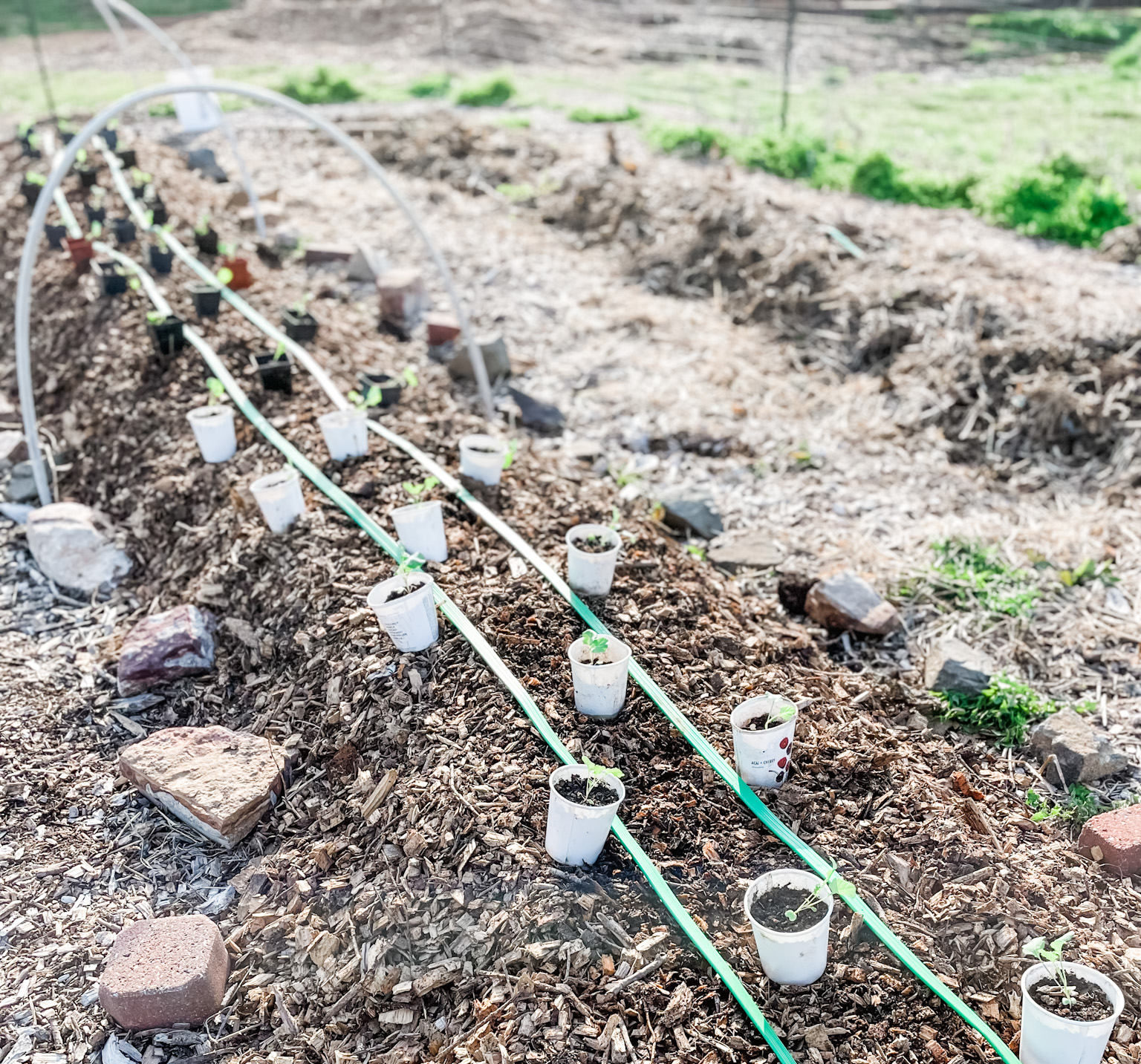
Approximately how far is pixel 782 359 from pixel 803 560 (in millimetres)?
2331

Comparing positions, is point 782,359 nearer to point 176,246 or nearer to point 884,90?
point 176,246

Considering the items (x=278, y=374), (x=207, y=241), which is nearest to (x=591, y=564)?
(x=278, y=374)

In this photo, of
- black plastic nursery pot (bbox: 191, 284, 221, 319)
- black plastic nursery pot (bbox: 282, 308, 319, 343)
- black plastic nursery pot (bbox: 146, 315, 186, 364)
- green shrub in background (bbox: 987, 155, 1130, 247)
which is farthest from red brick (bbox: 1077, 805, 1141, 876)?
green shrub in background (bbox: 987, 155, 1130, 247)

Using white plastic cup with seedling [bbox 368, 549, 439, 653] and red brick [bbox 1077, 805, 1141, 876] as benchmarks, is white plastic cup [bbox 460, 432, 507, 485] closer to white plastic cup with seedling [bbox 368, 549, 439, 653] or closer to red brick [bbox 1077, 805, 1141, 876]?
white plastic cup with seedling [bbox 368, 549, 439, 653]

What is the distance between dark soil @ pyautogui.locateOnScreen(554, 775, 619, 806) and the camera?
2535 millimetres

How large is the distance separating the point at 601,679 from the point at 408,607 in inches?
27.6

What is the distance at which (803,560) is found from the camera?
4.29 metres

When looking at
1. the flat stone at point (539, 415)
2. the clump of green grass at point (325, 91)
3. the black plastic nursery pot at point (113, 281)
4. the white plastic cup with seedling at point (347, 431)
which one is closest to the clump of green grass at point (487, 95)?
the clump of green grass at point (325, 91)

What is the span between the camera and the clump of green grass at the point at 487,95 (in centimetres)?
1252

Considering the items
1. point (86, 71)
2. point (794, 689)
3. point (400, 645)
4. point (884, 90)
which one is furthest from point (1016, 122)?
point (86, 71)

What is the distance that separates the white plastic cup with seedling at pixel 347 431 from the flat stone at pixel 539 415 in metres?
1.30

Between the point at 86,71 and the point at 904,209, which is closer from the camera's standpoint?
the point at 904,209

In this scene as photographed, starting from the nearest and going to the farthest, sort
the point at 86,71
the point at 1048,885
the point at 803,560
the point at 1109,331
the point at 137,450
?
the point at 1048,885 → the point at 803,560 → the point at 137,450 → the point at 1109,331 → the point at 86,71

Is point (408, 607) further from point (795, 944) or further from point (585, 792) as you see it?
point (795, 944)
